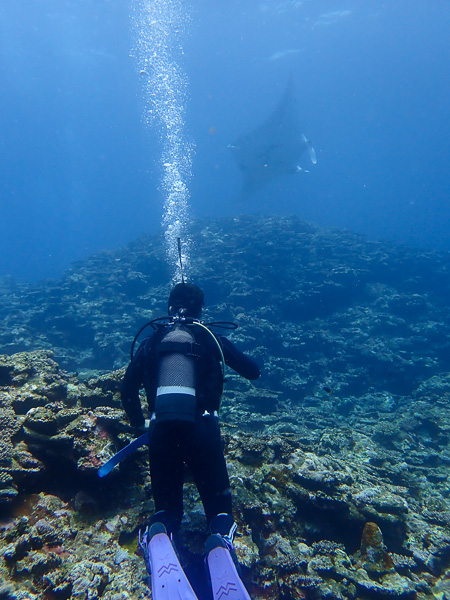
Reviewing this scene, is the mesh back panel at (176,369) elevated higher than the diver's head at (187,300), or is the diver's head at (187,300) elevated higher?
the diver's head at (187,300)

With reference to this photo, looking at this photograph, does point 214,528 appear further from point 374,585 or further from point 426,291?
point 426,291

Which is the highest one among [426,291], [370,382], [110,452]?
[426,291]

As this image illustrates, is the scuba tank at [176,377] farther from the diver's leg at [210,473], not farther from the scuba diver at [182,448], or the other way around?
the diver's leg at [210,473]

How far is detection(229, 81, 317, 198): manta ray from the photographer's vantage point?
36938 millimetres

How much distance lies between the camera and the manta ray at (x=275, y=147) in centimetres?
3694

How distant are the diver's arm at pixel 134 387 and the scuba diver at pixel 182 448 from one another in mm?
18

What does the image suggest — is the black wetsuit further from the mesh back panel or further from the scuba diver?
the mesh back panel

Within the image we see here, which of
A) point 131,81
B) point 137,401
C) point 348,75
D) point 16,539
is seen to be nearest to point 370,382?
point 137,401

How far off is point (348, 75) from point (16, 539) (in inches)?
4271

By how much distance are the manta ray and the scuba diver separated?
38006 mm

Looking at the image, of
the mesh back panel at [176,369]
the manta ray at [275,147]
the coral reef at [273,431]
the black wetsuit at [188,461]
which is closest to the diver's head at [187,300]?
the mesh back panel at [176,369]

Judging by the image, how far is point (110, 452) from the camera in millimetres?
3875

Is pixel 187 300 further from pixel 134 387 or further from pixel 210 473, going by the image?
pixel 210 473

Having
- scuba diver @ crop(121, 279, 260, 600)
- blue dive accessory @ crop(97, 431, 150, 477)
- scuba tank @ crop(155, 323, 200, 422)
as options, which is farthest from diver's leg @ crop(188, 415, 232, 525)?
blue dive accessory @ crop(97, 431, 150, 477)
